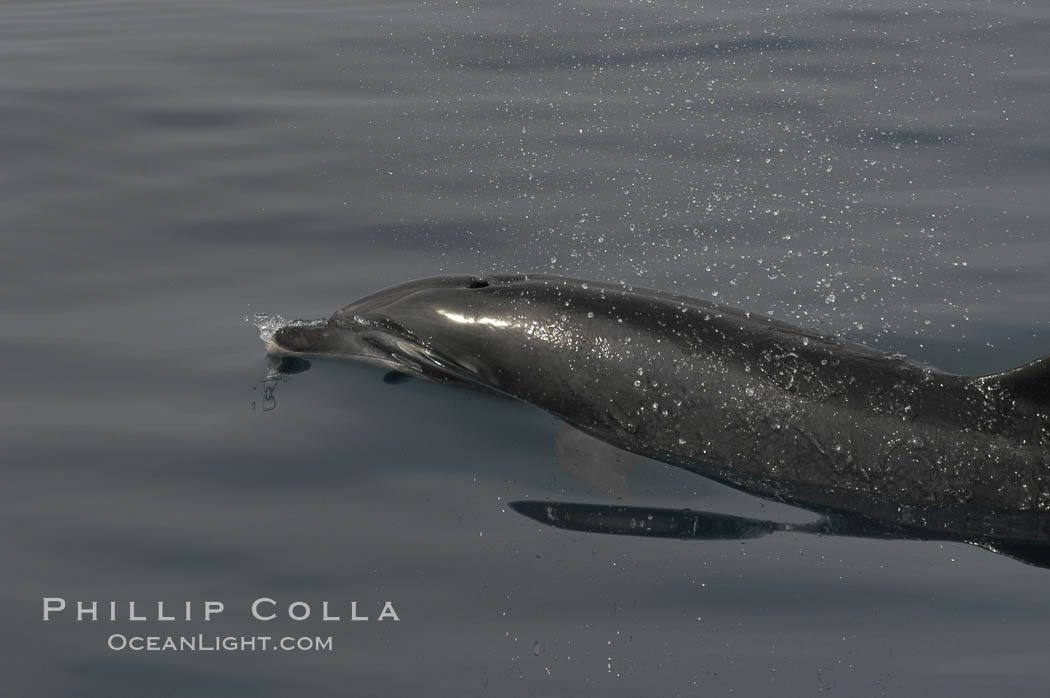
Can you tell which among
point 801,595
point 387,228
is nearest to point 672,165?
point 387,228

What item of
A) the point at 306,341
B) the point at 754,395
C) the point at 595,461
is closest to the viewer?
the point at 754,395

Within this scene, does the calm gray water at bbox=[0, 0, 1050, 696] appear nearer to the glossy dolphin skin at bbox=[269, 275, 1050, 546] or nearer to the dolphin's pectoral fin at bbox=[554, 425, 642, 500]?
the dolphin's pectoral fin at bbox=[554, 425, 642, 500]

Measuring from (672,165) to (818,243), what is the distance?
261 cm

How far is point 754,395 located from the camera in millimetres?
8773

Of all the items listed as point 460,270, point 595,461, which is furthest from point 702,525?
point 460,270

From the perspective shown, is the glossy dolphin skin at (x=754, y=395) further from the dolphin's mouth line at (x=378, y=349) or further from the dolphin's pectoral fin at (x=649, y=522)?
the dolphin's pectoral fin at (x=649, y=522)

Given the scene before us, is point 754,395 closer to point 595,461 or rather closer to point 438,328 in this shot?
point 595,461

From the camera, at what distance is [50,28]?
22375mm

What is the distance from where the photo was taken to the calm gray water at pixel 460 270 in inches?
286

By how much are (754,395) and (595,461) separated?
1091 millimetres

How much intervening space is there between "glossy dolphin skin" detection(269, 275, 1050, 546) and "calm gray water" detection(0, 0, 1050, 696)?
0.92 ft

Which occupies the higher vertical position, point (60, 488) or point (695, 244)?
point (695, 244)

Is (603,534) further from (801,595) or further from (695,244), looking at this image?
(695,244)

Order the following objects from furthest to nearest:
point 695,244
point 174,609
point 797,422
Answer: point 695,244 < point 797,422 < point 174,609
